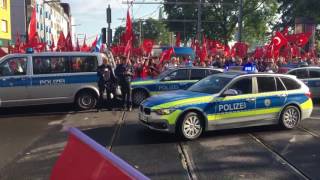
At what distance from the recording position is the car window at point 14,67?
13771 mm

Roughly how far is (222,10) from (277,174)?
5555 cm

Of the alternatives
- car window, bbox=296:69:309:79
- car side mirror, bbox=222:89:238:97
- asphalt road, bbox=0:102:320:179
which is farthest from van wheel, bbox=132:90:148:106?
car side mirror, bbox=222:89:238:97

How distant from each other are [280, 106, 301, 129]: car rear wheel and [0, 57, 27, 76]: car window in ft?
24.6

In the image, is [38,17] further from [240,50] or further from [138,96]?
[138,96]

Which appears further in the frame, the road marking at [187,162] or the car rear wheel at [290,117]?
the car rear wheel at [290,117]

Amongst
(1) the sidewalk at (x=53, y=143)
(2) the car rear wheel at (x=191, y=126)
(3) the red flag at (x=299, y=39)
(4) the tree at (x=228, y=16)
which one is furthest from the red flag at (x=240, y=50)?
(4) the tree at (x=228, y=16)

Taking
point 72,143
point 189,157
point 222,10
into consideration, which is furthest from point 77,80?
point 222,10

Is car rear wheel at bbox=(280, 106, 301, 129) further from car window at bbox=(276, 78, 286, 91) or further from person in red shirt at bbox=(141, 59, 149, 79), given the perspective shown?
person in red shirt at bbox=(141, 59, 149, 79)

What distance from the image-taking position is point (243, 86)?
10.5 m

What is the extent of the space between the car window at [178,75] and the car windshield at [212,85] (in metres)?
4.65

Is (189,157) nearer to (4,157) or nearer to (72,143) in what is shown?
(4,157)

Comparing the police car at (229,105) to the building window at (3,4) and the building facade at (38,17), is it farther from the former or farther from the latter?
the building window at (3,4)

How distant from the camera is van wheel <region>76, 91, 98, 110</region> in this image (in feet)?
48.1

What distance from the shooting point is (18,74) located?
45.5 feet
